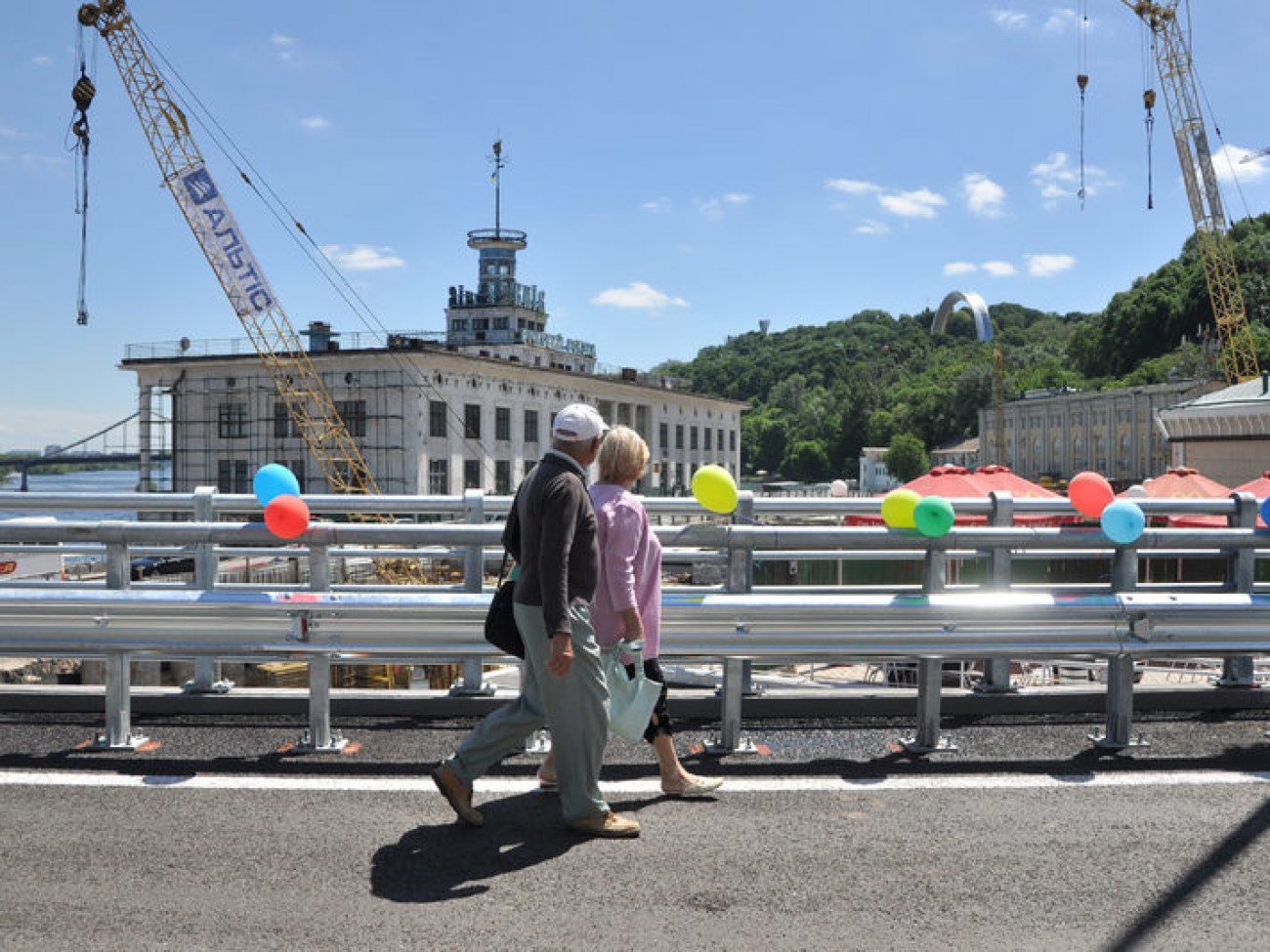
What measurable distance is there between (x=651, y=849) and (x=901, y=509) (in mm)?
2472

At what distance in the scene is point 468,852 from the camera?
168 inches

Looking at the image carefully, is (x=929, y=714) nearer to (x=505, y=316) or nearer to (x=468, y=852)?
(x=468, y=852)

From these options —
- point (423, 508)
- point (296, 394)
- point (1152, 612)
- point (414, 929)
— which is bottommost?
point (414, 929)

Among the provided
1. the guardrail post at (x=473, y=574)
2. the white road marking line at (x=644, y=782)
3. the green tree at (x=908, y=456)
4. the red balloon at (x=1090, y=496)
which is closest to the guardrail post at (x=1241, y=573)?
the red balloon at (x=1090, y=496)

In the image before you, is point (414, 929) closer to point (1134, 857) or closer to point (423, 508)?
point (1134, 857)

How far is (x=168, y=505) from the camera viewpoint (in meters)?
6.43

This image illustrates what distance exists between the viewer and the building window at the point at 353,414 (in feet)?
214

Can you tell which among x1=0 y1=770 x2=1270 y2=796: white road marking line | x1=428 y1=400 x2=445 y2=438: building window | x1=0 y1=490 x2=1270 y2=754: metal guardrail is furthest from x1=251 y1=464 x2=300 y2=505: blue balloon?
x1=428 y1=400 x2=445 y2=438: building window

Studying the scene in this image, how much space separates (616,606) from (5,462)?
126 metres

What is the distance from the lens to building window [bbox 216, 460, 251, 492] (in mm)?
68625

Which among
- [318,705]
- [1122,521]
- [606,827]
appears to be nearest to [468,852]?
[606,827]

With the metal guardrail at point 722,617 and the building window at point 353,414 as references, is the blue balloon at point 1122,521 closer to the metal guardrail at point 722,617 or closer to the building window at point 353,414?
the metal guardrail at point 722,617

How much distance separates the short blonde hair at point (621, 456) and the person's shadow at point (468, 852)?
1550mm

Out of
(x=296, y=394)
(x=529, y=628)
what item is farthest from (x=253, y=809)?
(x=296, y=394)
